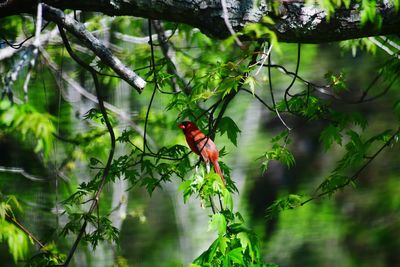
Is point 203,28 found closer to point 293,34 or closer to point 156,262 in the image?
point 293,34

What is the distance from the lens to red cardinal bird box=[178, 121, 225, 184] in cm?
196

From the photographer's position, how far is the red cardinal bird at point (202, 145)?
77.2 inches

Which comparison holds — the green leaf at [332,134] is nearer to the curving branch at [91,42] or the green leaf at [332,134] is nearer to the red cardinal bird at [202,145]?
the red cardinal bird at [202,145]

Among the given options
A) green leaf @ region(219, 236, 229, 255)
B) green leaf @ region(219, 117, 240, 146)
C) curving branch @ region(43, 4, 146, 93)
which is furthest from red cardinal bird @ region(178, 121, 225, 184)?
curving branch @ region(43, 4, 146, 93)

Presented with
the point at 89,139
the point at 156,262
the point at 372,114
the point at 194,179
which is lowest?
the point at 194,179

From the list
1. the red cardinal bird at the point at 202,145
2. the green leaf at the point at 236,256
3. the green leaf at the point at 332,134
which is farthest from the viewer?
the green leaf at the point at 332,134

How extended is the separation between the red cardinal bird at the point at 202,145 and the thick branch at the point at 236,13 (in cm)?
37

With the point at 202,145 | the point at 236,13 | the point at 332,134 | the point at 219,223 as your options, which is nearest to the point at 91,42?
the point at 236,13

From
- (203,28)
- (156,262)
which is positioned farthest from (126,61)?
(203,28)

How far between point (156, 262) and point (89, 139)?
1.27 meters

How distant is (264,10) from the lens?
1.68m

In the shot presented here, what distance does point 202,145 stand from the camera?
1989mm

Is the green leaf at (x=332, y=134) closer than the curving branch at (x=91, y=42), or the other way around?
the curving branch at (x=91, y=42)

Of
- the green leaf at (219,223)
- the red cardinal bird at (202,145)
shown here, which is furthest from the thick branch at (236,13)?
the green leaf at (219,223)
